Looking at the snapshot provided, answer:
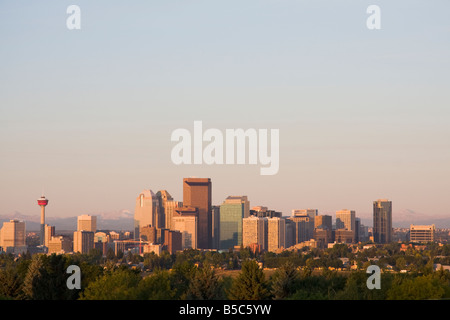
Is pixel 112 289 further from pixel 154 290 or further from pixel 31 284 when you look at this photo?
pixel 31 284

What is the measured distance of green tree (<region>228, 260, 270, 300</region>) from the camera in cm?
11906

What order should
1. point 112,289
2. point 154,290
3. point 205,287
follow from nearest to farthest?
point 112,289 < point 154,290 < point 205,287

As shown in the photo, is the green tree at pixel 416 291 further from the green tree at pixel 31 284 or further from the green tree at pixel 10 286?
the green tree at pixel 10 286

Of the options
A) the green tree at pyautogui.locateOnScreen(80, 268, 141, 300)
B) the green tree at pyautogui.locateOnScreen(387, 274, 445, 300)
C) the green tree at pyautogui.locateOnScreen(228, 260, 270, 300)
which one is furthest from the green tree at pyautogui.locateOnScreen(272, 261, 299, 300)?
the green tree at pyautogui.locateOnScreen(80, 268, 141, 300)

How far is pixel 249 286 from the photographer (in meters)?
121

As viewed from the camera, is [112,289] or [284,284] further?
[284,284]

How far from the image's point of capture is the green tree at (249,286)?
11906 centimetres

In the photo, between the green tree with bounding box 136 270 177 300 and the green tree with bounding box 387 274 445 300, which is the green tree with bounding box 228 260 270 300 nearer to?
the green tree with bounding box 136 270 177 300

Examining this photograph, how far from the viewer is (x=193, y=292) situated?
12900cm

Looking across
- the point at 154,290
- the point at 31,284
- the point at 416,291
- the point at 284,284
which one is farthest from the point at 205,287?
the point at 416,291
